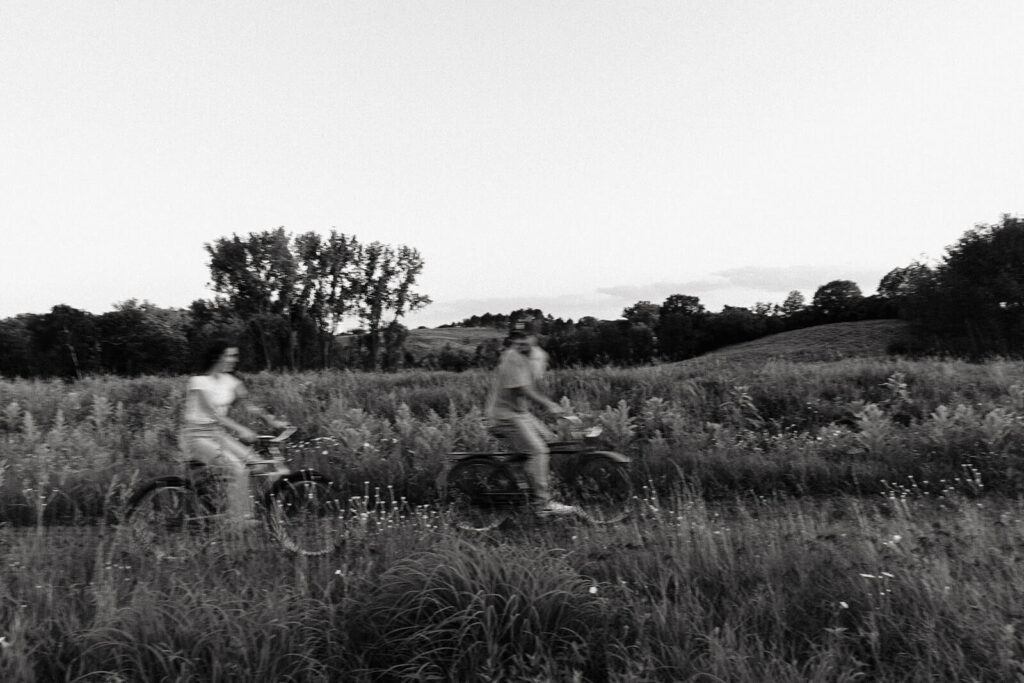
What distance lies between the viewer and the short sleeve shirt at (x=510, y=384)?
7078 mm

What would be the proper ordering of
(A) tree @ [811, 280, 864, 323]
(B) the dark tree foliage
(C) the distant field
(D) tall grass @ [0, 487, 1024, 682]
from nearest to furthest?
1. (D) tall grass @ [0, 487, 1024, 682]
2. (B) the dark tree foliage
3. (A) tree @ [811, 280, 864, 323]
4. (C) the distant field

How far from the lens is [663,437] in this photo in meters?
10.4

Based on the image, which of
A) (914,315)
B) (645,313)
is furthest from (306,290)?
(914,315)

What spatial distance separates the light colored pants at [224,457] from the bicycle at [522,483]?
7.20ft

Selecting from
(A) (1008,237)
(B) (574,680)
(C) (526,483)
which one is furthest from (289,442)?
(A) (1008,237)

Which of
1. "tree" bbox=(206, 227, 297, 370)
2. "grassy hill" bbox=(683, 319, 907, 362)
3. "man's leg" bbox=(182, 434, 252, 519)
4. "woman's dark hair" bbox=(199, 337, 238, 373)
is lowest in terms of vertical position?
"grassy hill" bbox=(683, 319, 907, 362)

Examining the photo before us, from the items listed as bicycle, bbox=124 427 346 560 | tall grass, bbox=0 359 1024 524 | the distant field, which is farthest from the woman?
the distant field

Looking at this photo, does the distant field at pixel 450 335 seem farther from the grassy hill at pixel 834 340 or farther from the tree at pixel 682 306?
the grassy hill at pixel 834 340

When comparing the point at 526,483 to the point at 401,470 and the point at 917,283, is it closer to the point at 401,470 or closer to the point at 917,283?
the point at 401,470

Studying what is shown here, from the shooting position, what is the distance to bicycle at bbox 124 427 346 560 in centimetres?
532

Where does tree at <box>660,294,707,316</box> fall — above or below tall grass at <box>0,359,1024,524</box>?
above

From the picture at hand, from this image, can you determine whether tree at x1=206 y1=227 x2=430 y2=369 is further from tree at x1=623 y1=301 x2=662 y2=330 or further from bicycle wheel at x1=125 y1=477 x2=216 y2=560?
bicycle wheel at x1=125 y1=477 x2=216 y2=560

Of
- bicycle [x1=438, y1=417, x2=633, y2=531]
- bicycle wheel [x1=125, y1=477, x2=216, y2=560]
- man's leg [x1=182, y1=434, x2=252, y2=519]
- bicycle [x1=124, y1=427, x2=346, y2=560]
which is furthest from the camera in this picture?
bicycle [x1=438, y1=417, x2=633, y2=531]

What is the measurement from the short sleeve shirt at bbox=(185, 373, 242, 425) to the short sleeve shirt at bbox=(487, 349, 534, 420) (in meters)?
2.74
